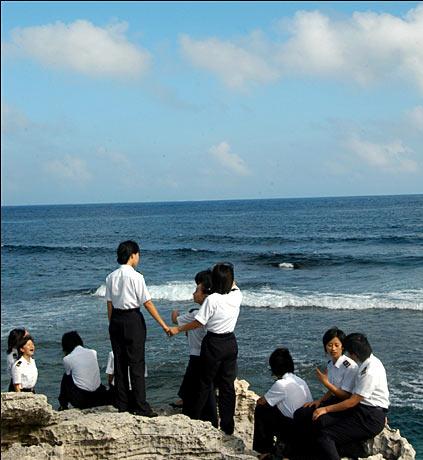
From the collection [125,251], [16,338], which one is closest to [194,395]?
[125,251]

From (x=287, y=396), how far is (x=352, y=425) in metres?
0.62

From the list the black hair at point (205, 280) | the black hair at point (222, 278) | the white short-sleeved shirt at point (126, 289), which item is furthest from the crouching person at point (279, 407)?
the white short-sleeved shirt at point (126, 289)

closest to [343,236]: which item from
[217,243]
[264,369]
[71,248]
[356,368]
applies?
[217,243]

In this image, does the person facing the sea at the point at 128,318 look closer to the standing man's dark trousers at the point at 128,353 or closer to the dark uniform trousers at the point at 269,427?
the standing man's dark trousers at the point at 128,353

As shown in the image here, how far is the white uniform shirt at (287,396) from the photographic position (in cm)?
551

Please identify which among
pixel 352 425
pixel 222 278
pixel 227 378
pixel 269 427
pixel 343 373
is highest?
pixel 222 278

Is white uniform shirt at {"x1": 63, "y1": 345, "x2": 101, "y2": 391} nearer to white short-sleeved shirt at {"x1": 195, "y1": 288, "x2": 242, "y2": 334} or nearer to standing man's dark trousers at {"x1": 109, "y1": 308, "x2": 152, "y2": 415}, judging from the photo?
standing man's dark trousers at {"x1": 109, "y1": 308, "x2": 152, "y2": 415}

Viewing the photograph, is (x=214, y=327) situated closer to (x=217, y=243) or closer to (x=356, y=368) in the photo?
(x=356, y=368)

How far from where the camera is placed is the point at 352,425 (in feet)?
17.1

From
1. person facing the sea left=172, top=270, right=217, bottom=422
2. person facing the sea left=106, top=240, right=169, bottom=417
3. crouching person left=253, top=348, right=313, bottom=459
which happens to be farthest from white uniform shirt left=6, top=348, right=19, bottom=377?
crouching person left=253, top=348, right=313, bottom=459

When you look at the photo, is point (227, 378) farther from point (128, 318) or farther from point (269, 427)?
point (128, 318)

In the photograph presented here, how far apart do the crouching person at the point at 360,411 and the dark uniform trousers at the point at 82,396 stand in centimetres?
231

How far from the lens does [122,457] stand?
5199 millimetres

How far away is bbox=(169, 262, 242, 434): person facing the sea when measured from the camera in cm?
562
